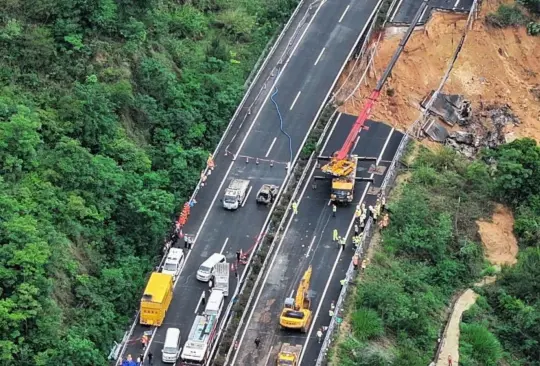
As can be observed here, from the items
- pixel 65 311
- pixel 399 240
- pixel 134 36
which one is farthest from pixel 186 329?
pixel 134 36

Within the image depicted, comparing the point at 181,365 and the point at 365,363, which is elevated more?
the point at 365,363

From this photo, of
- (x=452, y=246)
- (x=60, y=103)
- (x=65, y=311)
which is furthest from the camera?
(x=452, y=246)

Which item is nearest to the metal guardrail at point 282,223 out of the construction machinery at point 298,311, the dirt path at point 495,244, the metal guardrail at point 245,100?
the construction machinery at point 298,311

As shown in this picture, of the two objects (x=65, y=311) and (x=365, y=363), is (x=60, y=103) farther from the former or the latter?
(x=365, y=363)

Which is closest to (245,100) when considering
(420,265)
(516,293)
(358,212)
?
(358,212)

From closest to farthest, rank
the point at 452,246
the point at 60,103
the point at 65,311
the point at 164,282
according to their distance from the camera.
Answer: the point at 65,311
the point at 164,282
the point at 60,103
the point at 452,246

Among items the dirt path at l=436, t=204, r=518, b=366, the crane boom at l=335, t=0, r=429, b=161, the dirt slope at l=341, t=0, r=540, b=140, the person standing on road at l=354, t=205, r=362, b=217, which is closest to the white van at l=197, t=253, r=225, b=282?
the person standing on road at l=354, t=205, r=362, b=217

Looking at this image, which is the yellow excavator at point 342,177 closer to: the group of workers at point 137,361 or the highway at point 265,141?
the highway at point 265,141
